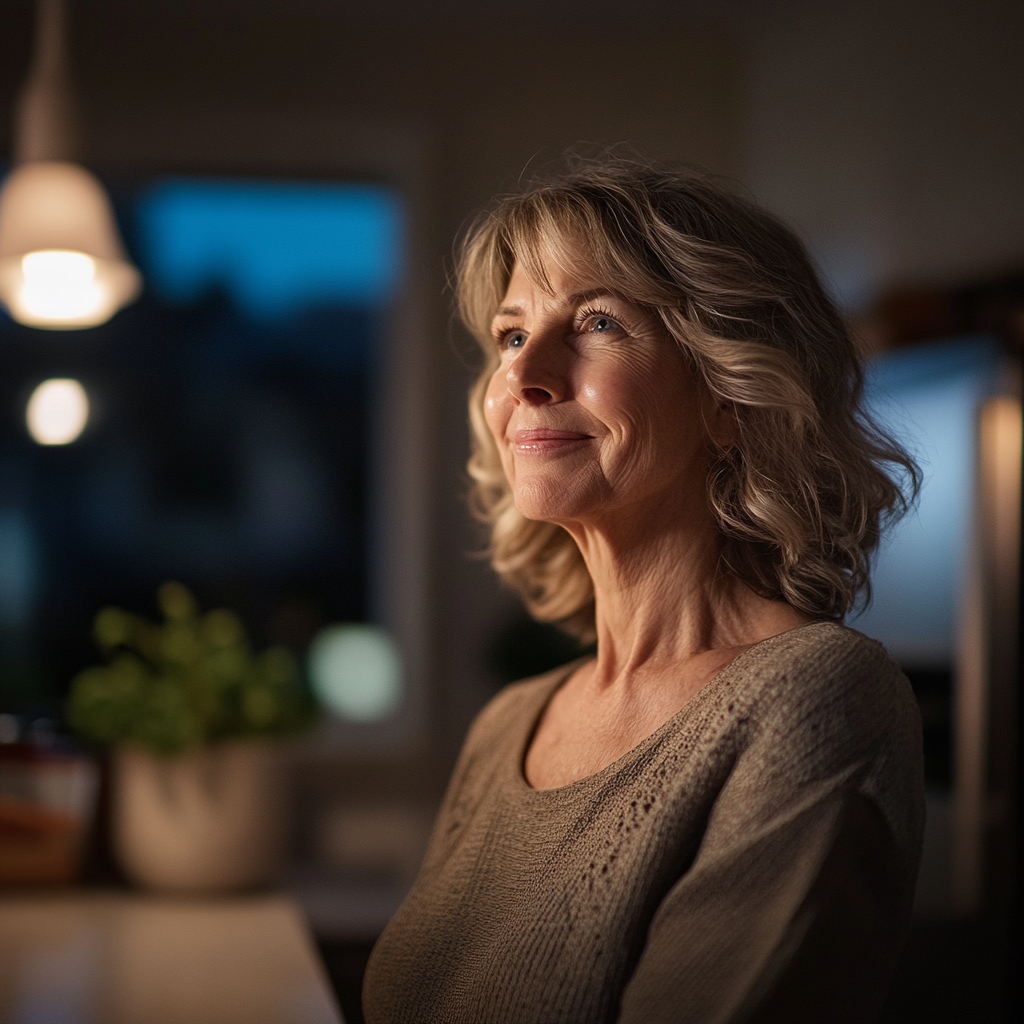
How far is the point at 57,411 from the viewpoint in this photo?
3.21 m

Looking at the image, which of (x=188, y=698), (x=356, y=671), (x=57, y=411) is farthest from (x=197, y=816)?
(x=57, y=411)

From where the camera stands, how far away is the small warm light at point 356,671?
11.0 ft

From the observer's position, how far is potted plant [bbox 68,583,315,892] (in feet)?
5.95

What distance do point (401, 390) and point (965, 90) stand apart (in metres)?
1.71

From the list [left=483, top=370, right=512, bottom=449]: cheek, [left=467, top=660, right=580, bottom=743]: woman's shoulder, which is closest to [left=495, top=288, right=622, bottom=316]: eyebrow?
[left=483, top=370, right=512, bottom=449]: cheek

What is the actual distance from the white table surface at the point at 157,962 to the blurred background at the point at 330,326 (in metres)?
1.33

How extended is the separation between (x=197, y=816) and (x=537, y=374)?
1.16 meters

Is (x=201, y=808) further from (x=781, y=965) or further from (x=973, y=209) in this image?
(x=973, y=209)

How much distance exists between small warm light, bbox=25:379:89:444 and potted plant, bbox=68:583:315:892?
149cm

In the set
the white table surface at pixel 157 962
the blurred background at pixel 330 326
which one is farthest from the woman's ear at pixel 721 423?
the blurred background at pixel 330 326

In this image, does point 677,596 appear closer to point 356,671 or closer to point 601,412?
point 601,412

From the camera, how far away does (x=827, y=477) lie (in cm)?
102

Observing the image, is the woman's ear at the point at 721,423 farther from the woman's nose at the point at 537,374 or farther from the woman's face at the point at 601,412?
the woman's nose at the point at 537,374

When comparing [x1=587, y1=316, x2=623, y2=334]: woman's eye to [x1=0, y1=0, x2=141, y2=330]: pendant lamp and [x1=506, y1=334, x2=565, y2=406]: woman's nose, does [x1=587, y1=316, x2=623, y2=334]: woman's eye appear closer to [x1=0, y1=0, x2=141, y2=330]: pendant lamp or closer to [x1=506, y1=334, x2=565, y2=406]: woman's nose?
[x1=506, y1=334, x2=565, y2=406]: woman's nose
